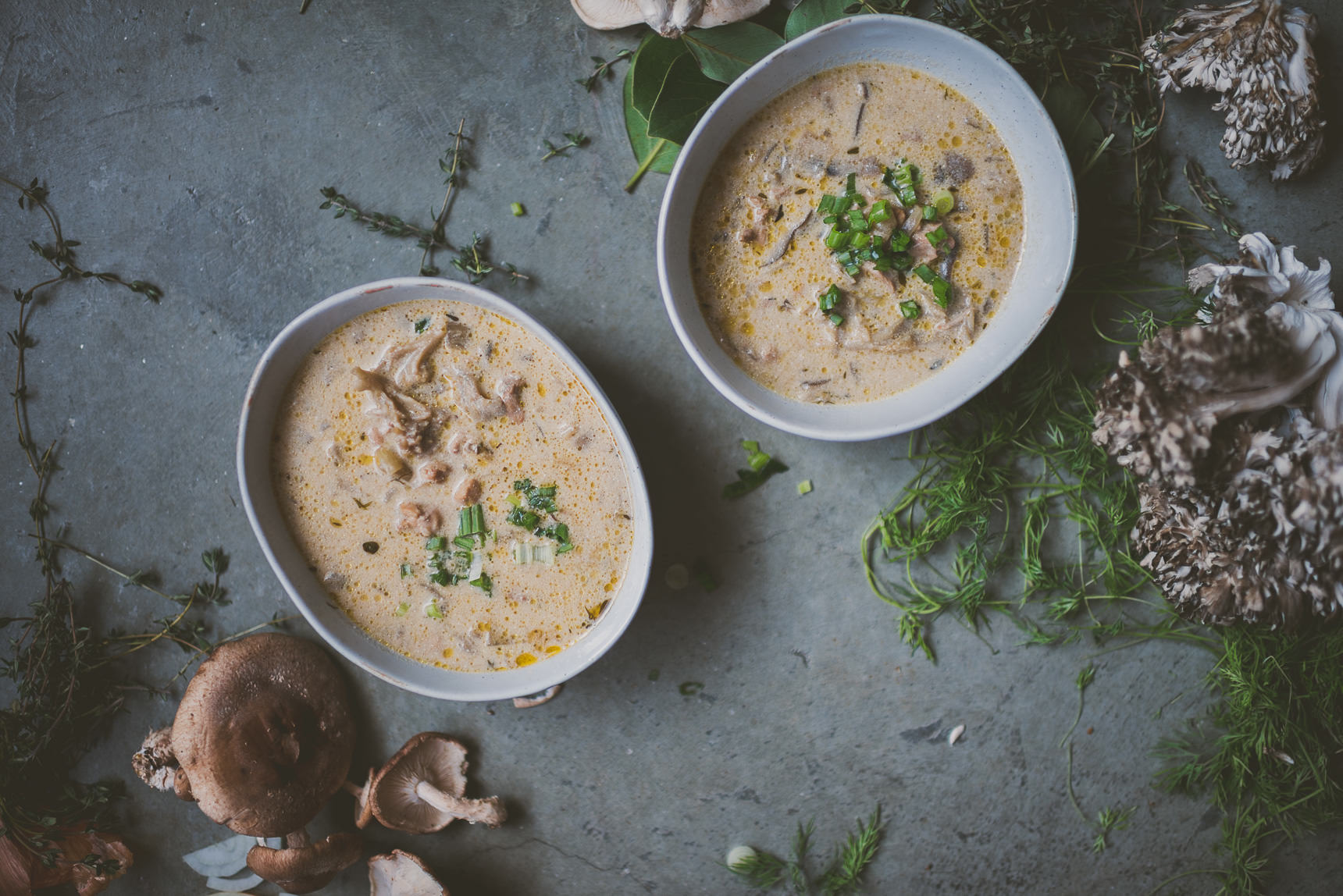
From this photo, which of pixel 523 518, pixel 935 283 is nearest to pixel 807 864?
pixel 523 518

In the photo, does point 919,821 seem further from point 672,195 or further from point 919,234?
point 672,195

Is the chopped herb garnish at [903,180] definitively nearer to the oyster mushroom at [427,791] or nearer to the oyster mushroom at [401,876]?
the oyster mushroom at [427,791]

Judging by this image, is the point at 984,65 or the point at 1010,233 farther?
the point at 1010,233

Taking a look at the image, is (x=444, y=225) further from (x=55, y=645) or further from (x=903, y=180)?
(x=55, y=645)

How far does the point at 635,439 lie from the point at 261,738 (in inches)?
61.5

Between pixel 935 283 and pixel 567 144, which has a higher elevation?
pixel 567 144

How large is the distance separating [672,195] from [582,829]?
216 cm

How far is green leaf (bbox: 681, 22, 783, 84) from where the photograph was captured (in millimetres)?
2488

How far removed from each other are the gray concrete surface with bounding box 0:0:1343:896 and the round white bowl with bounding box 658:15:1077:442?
24 centimetres

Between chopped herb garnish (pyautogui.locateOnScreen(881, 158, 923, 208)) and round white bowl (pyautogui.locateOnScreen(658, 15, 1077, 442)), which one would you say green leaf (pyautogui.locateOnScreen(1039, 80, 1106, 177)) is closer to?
round white bowl (pyautogui.locateOnScreen(658, 15, 1077, 442))

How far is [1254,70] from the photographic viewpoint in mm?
2283

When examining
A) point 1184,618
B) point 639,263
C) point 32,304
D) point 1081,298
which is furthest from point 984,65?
point 32,304

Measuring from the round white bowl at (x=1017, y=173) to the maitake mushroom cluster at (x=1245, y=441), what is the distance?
0.37m

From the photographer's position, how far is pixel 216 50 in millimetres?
2709
